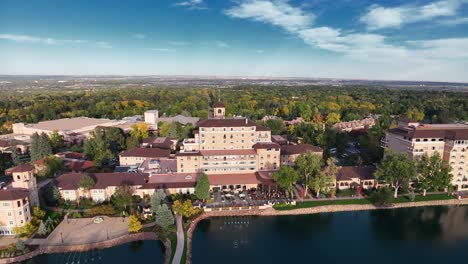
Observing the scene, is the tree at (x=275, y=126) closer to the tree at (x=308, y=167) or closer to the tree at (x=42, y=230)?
the tree at (x=308, y=167)

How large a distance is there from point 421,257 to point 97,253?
30.5 metres

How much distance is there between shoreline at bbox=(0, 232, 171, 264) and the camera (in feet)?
81.1

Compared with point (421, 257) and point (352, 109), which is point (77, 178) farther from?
point (352, 109)

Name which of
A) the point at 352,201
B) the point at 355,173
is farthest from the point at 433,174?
the point at 352,201

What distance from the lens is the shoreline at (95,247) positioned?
24.7 meters

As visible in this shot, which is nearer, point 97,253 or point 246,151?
point 97,253

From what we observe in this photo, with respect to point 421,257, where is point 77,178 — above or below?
above

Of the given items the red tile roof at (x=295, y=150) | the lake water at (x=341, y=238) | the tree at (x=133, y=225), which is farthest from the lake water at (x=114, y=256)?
the red tile roof at (x=295, y=150)

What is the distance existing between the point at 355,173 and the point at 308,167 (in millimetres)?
8374

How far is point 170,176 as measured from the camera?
125 feet

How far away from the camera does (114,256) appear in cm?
2564

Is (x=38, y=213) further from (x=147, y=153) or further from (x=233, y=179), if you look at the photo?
(x=233, y=179)

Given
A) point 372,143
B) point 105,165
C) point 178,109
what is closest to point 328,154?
point 372,143

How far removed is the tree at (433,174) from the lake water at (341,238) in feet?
10.2
